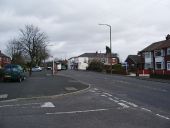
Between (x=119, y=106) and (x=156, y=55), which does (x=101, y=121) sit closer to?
(x=119, y=106)

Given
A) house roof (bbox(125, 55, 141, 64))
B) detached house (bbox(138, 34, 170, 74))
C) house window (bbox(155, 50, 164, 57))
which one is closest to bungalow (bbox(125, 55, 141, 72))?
house roof (bbox(125, 55, 141, 64))

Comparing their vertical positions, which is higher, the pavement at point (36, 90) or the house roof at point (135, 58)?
the house roof at point (135, 58)

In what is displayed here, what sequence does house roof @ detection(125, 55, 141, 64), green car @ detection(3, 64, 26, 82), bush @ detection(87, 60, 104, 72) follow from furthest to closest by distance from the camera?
house roof @ detection(125, 55, 141, 64) < bush @ detection(87, 60, 104, 72) < green car @ detection(3, 64, 26, 82)

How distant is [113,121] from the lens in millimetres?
11656

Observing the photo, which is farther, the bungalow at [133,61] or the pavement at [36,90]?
the bungalow at [133,61]

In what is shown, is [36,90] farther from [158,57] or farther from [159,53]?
[158,57]

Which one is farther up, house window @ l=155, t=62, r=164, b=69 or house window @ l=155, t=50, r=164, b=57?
house window @ l=155, t=50, r=164, b=57

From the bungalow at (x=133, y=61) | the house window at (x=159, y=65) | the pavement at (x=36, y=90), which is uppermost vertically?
the bungalow at (x=133, y=61)

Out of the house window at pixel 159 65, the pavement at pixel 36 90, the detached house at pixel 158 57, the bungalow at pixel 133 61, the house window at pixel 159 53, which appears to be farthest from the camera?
the bungalow at pixel 133 61

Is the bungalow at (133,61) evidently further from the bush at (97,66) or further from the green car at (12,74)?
the green car at (12,74)

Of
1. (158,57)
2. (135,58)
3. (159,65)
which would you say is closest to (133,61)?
(135,58)

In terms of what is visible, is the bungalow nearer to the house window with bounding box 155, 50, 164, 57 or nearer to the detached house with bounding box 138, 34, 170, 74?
the detached house with bounding box 138, 34, 170, 74

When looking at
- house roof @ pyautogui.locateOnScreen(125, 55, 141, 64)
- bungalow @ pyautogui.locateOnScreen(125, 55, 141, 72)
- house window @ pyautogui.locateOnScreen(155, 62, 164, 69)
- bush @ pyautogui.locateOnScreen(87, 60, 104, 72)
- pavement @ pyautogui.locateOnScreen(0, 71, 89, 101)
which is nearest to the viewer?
pavement @ pyautogui.locateOnScreen(0, 71, 89, 101)

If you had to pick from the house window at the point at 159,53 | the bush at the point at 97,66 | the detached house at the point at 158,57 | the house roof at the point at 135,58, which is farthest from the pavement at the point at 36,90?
the house roof at the point at 135,58
